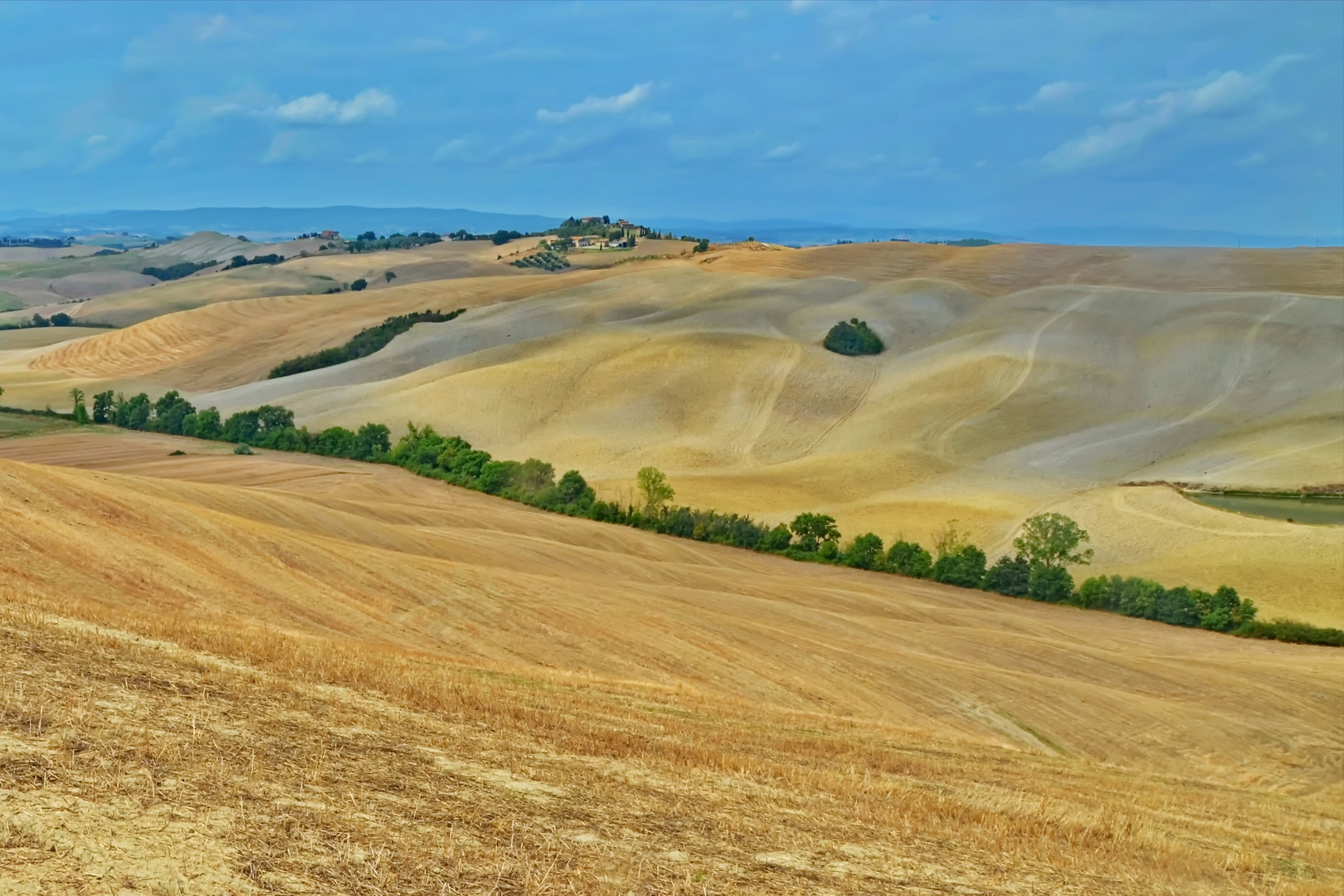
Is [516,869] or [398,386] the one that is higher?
[398,386]

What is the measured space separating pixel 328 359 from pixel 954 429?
6780 cm

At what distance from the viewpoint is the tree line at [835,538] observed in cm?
5312

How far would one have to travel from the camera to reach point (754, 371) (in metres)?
105

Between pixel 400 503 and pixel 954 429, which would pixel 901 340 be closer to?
pixel 954 429

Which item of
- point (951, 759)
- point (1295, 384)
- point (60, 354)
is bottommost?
point (951, 759)

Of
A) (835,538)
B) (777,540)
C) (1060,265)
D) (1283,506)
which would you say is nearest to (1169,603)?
(835,538)

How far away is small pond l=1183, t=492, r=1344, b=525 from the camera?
220 ft

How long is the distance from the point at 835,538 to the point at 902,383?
Result: 40.6 m

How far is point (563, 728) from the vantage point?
17.3m

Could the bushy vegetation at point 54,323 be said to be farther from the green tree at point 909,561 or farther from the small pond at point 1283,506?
the small pond at point 1283,506

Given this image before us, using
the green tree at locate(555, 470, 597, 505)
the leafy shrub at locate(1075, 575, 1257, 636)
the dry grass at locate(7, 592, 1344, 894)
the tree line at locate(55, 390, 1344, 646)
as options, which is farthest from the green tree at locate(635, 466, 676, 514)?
the dry grass at locate(7, 592, 1344, 894)

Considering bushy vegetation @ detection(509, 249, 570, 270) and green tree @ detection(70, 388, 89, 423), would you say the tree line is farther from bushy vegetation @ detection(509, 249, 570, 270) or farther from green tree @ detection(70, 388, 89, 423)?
bushy vegetation @ detection(509, 249, 570, 270)

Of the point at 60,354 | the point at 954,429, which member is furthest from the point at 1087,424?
the point at 60,354

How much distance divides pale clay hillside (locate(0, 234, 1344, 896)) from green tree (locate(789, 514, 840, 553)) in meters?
2.69
